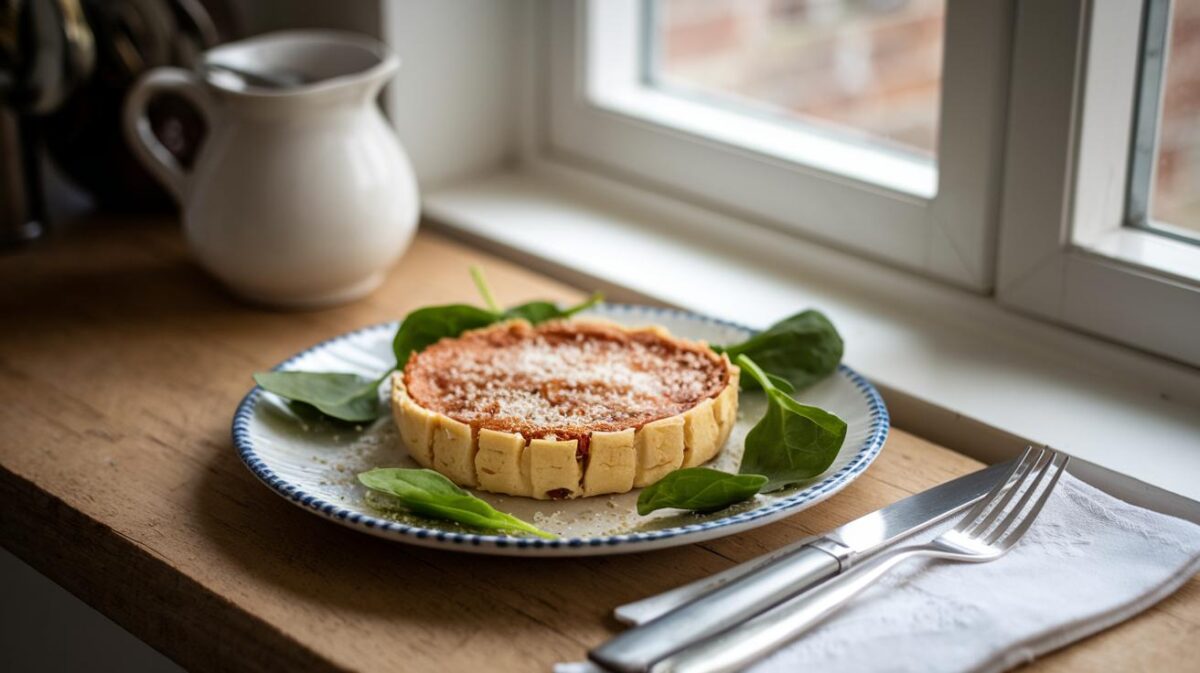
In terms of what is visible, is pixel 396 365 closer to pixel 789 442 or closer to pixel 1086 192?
pixel 789 442

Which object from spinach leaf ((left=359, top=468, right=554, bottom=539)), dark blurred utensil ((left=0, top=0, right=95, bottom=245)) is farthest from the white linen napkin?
dark blurred utensil ((left=0, top=0, right=95, bottom=245))

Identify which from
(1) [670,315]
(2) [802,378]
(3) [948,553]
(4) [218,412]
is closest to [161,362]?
(4) [218,412]

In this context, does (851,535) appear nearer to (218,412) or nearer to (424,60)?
(218,412)

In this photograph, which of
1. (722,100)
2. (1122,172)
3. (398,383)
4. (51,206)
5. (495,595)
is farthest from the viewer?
(51,206)

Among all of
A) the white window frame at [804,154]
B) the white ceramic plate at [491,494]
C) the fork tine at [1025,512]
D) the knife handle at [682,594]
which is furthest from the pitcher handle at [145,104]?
the fork tine at [1025,512]

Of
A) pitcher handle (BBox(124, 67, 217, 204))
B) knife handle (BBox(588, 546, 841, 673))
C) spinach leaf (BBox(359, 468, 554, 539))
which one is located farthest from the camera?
pitcher handle (BBox(124, 67, 217, 204))

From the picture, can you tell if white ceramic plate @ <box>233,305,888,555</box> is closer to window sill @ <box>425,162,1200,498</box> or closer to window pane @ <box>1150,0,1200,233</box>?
window sill @ <box>425,162,1200,498</box>

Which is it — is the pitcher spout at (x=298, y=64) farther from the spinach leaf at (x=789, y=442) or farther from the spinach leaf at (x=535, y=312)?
the spinach leaf at (x=789, y=442)
